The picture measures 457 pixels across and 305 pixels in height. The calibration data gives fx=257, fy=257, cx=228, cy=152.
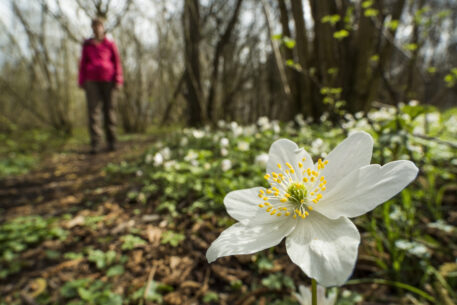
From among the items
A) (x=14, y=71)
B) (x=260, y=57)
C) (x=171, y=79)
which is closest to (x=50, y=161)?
(x=171, y=79)

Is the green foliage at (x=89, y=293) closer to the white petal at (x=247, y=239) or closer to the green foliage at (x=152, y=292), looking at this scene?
the green foliage at (x=152, y=292)

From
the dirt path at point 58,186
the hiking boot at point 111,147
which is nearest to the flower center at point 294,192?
the dirt path at point 58,186

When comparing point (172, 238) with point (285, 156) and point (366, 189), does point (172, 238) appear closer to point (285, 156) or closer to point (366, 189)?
point (285, 156)

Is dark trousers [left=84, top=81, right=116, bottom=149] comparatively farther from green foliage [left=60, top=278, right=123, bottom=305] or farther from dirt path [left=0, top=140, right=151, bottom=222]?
green foliage [left=60, top=278, right=123, bottom=305]

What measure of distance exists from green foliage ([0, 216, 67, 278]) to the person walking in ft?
10.4

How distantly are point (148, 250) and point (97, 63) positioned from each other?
4.44m

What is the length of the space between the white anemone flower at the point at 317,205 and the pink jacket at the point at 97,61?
5.44 meters

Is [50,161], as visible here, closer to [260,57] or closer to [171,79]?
[171,79]

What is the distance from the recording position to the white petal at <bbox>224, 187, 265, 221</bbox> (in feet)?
2.24

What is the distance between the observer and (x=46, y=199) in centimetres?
347

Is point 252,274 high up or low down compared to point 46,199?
down

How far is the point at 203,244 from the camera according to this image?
2012 mm

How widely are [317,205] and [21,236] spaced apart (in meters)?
2.91

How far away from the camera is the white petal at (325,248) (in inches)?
18.5
